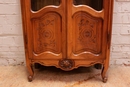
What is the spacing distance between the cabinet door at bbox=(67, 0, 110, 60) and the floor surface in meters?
0.24

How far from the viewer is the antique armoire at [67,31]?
1317mm

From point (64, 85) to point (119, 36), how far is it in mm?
690

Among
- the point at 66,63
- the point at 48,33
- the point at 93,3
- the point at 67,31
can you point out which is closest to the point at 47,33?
the point at 48,33

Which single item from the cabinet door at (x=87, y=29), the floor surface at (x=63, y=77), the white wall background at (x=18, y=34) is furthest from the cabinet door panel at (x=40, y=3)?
the floor surface at (x=63, y=77)

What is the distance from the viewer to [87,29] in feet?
4.50

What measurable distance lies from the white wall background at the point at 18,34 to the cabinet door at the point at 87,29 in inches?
15.1

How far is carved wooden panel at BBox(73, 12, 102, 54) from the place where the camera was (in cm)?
135

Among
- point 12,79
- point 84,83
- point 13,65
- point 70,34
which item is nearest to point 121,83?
point 84,83

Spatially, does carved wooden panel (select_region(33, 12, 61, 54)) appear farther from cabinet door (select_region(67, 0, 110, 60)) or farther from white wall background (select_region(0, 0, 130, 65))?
white wall background (select_region(0, 0, 130, 65))

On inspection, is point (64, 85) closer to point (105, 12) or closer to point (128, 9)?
point (105, 12)

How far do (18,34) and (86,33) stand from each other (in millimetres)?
697

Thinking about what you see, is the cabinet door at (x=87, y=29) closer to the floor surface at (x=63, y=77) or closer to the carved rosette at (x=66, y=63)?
the carved rosette at (x=66, y=63)

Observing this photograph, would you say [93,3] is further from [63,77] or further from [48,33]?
[63,77]

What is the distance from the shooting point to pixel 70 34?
1362 mm
